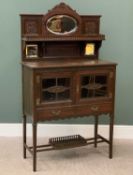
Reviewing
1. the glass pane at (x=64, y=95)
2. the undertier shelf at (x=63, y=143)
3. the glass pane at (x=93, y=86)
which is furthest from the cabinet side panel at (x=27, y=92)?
the glass pane at (x=93, y=86)

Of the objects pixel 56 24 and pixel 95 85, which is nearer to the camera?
pixel 95 85

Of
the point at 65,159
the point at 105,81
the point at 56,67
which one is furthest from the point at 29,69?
the point at 65,159

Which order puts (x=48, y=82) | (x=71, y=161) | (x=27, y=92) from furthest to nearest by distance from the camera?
(x=71, y=161) → (x=27, y=92) → (x=48, y=82)

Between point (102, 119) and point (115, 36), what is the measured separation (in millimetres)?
920

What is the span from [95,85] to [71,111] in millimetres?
320

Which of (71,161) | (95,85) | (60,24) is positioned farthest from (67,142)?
(60,24)

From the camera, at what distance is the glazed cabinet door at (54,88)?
2.79 metres

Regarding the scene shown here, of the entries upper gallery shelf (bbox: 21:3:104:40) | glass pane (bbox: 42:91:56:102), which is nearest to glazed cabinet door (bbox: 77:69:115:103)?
glass pane (bbox: 42:91:56:102)

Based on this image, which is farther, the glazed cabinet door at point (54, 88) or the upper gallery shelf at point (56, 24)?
the upper gallery shelf at point (56, 24)

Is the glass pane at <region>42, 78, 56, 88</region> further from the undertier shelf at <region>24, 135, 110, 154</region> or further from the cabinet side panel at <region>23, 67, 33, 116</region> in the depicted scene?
the undertier shelf at <region>24, 135, 110, 154</region>

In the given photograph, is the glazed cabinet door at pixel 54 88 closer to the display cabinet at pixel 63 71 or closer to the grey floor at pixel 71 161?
the display cabinet at pixel 63 71

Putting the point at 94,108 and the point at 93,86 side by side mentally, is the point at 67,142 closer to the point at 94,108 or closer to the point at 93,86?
the point at 94,108

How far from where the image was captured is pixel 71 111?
2930mm

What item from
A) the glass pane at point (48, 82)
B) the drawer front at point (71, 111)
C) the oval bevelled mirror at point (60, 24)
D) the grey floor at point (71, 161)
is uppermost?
the oval bevelled mirror at point (60, 24)
